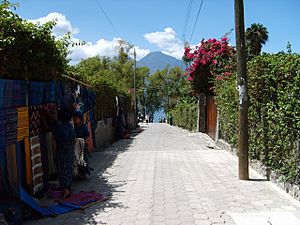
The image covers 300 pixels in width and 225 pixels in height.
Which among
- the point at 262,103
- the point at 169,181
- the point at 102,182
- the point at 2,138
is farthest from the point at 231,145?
the point at 2,138

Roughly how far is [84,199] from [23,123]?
1.57 m

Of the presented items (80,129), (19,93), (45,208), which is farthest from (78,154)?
(19,93)

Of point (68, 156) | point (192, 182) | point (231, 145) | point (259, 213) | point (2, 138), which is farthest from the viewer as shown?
point (231, 145)

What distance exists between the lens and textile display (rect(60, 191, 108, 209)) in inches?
212

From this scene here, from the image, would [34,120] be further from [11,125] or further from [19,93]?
[11,125]

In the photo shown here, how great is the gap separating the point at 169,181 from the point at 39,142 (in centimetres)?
269

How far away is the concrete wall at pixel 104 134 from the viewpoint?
39.8ft

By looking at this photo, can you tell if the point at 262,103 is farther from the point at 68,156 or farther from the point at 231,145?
the point at 68,156

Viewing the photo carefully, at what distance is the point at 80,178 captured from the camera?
23.0 ft

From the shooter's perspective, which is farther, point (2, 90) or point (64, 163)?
point (64, 163)

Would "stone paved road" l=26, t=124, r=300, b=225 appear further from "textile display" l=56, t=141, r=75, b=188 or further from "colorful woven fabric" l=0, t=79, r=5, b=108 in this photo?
"colorful woven fabric" l=0, t=79, r=5, b=108

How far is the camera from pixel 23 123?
5.23 meters

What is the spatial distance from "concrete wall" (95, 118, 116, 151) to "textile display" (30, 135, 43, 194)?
5767 millimetres

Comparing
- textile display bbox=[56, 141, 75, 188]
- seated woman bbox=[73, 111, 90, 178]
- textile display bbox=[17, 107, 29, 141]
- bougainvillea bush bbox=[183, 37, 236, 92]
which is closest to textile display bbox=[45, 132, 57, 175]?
seated woman bbox=[73, 111, 90, 178]
